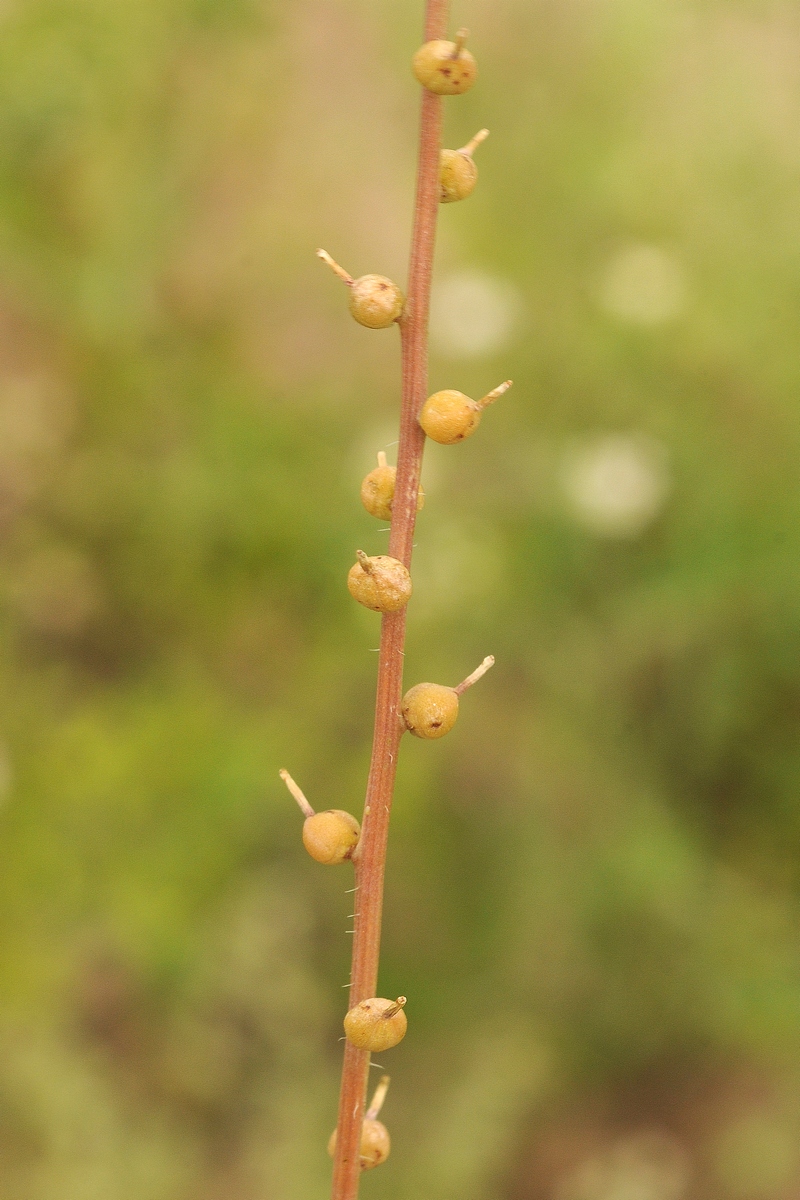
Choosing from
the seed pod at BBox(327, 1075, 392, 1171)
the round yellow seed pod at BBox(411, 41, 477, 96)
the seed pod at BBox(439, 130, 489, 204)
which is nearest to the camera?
the round yellow seed pod at BBox(411, 41, 477, 96)

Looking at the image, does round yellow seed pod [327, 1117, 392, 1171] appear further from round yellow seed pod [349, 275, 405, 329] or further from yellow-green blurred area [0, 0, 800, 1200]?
yellow-green blurred area [0, 0, 800, 1200]

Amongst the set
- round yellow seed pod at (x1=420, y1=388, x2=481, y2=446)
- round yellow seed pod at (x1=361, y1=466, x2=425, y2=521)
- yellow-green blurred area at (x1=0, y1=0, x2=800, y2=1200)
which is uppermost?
round yellow seed pod at (x1=420, y1=388, x2=481, y2=446)

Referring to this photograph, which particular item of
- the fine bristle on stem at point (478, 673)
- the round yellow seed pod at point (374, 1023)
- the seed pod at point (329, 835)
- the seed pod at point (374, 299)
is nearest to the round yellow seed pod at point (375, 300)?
the seed pod at point (374, 299)

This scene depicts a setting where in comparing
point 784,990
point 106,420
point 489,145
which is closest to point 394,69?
point 489,145

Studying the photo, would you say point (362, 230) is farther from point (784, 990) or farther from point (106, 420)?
point (784, 990)

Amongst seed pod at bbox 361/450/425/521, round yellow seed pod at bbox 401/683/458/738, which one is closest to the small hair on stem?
round yellow seed pod at bbox 401/683/458/738

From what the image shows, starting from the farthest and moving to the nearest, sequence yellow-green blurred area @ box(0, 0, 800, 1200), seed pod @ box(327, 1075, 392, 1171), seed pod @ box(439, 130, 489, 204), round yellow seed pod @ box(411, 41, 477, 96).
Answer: yellow-green blurred area @ box(0, 0, 800, 1200) → seed pod @ box(327, 1075, 392, 1171) → seed pod @ box(439, 130, 489, 204) → round yellow seed pod @ box(411, 41, 477, 96)

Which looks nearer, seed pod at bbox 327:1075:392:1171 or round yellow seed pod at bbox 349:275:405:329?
round yellow seed pod at bbox 349:275:405:329
